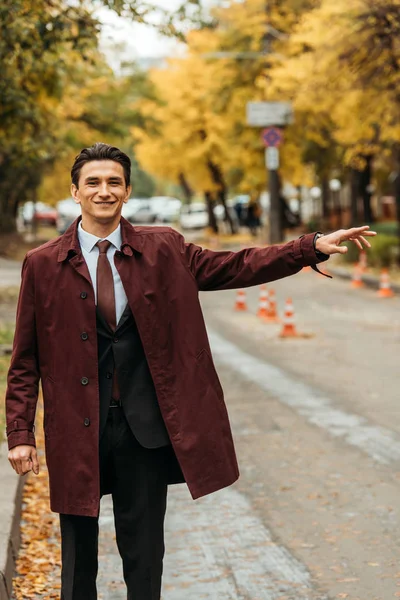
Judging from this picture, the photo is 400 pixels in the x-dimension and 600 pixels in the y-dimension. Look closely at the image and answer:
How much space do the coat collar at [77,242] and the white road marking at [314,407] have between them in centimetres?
473

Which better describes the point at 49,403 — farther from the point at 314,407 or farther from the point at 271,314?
the point at 271,314

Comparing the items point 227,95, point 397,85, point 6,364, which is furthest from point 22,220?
point 6,364

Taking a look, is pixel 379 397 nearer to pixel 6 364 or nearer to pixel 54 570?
pixel 6 364

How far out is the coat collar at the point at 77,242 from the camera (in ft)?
13.1

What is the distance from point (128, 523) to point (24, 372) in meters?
0.64

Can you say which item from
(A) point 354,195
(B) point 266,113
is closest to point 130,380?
(B) point 266,113

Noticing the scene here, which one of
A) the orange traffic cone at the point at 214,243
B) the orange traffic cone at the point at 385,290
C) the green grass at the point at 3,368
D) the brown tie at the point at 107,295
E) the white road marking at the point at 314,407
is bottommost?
the orange traffic cone at the point at 214,243

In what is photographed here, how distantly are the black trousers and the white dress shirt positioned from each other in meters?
0.37

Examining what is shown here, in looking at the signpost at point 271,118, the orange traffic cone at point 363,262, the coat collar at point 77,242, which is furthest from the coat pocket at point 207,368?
the signpost at point 271,118

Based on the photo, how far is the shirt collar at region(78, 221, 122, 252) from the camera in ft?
13.3

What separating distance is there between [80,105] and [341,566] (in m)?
30.8

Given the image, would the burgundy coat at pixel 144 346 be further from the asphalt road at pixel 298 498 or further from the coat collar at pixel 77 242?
the asphalt road at pixel 298 498

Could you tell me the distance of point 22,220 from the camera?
68.4m

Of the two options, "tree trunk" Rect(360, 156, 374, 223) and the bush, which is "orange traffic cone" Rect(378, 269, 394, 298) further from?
"tree trunk" Rect(360, 156, 374, 223)
